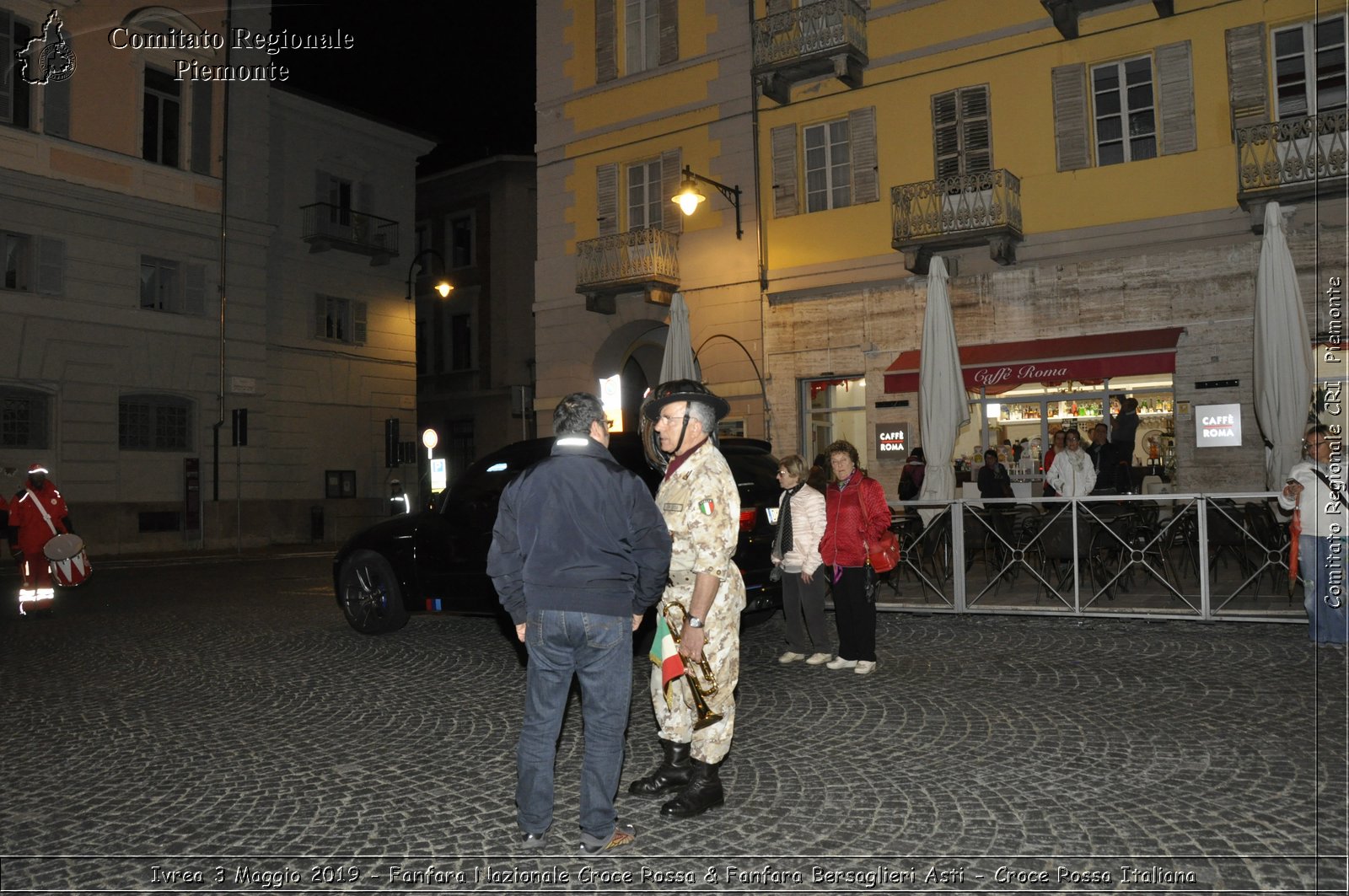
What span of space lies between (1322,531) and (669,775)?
19.9ft

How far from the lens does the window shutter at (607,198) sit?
22.9 meters

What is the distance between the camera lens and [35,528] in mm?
12742

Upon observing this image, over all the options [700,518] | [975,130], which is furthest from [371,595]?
[975,130]

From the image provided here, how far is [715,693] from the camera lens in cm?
475

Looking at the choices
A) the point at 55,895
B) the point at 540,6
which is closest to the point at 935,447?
the point at 55,895

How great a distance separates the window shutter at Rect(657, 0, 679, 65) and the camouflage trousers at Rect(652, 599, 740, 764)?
19.1m

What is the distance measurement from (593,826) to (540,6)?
77.2 feet

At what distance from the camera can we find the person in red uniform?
12.3 m

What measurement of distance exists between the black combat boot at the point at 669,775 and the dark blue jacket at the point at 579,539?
3.49ft

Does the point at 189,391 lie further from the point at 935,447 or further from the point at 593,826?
the point at 593,826

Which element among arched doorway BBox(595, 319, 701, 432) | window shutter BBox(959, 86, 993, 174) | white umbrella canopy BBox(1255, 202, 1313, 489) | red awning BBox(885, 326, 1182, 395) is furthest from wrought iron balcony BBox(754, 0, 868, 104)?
white umbrella canopy BBox(1255, 202, 1313, 489)

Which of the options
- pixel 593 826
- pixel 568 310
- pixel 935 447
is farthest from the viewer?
pixel 568 310

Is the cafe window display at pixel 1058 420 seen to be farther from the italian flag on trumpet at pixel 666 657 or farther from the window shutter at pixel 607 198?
the italian flag on trumpet at pixel 666 657

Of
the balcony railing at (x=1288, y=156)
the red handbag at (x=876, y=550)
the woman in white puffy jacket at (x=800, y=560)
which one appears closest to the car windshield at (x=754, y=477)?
the woman in white puffy jacket at (x=800, y=560)
